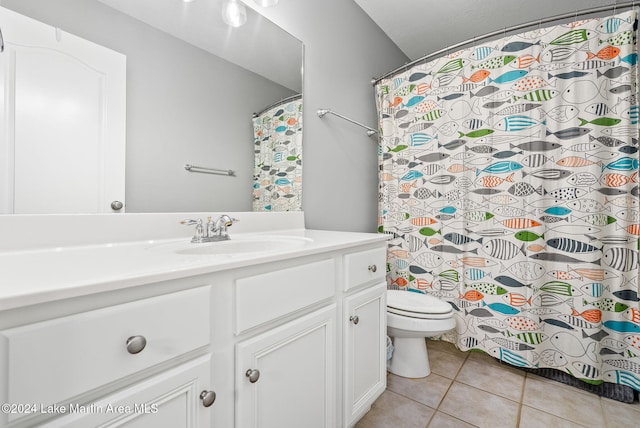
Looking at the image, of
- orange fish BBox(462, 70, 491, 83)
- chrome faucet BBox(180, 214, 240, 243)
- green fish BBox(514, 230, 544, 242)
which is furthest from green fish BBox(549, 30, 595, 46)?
chrome faucet BBox(180, 214, 240, 243)

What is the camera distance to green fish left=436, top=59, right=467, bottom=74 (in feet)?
5.77

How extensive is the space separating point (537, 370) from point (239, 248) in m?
Result: 1.81

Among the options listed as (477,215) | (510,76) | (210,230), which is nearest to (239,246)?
(210,230)

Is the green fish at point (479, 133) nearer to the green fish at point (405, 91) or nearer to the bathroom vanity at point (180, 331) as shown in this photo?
the green fish at point (405, 91)

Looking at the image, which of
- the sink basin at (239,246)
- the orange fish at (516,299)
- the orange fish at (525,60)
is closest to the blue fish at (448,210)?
the orange fish at (516,299)

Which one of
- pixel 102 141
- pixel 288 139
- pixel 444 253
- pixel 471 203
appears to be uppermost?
pixel 288 139

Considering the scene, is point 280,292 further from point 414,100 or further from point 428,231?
point 414,100

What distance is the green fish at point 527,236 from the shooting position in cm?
154

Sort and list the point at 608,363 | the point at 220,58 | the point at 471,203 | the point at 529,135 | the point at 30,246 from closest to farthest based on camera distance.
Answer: the point at 30,246 < the point at 220,58 < the point at 608,363 < the point at 529,135 < the point at 471,203

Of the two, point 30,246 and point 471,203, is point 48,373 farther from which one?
point 471,203

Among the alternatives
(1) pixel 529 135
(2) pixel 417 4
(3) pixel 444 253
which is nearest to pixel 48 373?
(3) pixel 444 253

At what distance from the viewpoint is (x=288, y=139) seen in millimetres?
1499

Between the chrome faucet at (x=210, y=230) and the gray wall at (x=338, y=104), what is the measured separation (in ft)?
1.88

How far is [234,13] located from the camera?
1271 millimetres
